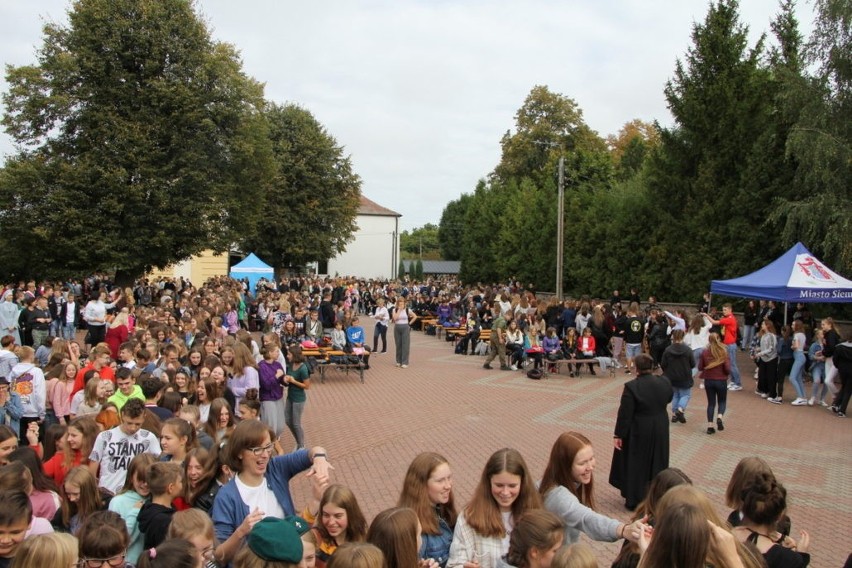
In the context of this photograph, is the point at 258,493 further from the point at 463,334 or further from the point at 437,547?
the point at 463,334

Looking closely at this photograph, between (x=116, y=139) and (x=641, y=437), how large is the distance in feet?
84.0

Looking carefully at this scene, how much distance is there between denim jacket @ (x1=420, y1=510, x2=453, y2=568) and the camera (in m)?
3.76

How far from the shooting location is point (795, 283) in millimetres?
15625

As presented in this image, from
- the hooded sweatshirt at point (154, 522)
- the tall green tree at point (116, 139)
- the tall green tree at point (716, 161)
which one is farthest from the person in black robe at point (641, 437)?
the tall green tree at point (116, 139)

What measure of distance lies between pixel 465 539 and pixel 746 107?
2297cm

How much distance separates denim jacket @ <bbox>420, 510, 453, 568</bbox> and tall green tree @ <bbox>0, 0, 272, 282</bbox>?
26.6m

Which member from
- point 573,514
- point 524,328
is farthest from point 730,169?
point 573,514

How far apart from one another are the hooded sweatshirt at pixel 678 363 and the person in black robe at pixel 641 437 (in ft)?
11.8

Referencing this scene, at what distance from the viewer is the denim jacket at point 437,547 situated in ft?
12.3

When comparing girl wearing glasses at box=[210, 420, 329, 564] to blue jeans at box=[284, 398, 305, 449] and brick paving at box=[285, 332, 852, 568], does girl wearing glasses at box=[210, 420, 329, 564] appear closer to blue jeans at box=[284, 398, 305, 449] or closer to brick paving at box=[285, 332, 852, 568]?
brick paving at box=[285, 332, 852, 568]

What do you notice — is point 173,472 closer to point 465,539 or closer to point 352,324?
point 465,539

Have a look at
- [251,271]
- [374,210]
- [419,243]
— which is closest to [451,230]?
[374,210]

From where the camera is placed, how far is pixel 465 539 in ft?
12.2

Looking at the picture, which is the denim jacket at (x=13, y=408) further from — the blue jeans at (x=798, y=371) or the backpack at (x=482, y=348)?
the backpack at (x=482, y=348)
